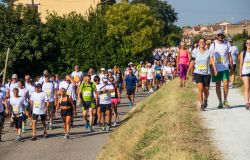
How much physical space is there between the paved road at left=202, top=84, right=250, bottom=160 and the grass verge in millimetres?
217

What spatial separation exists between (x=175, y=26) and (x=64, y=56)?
82.7m

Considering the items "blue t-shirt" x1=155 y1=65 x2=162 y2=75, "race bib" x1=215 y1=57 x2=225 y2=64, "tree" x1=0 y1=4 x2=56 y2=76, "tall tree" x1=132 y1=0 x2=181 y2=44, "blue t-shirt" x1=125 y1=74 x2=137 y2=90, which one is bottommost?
"blue t-shirt" x1=125 y1=74 x2=137 y2=90

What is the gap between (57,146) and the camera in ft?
57.5

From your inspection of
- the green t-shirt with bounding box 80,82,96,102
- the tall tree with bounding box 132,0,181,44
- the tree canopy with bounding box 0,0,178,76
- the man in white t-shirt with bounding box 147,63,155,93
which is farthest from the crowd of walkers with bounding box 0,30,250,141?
the tall tree with bounding box 132,0,181,44

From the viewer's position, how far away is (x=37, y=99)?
19375mm

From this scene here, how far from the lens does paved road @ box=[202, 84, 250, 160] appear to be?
34.7ft

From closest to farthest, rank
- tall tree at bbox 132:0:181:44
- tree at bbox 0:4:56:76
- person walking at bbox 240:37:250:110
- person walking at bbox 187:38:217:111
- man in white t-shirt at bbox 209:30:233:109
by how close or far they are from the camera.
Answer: person walking at bbox 240:37:250:110 < person walking at bbox 187:38:217:111 < man in white t-shirt at bbox 209:30:233:109 < tree at bbox 0:4:56:76 < tall tree at bbox 132:0:181:44

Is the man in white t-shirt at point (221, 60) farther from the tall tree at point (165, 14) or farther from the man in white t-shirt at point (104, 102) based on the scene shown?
the tall tree at point (165, 14)

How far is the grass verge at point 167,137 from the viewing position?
11125 millimetres

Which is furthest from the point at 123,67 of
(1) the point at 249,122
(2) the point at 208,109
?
(1) the point at 249,122

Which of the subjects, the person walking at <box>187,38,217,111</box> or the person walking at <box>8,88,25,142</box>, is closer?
the person walking at <box>187,38,217,111</box>

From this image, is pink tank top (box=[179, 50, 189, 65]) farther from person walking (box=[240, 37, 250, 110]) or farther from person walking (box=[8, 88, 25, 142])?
person walking (box=[240, 37, 250, 110])

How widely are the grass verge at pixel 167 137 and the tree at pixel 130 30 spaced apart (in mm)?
24600

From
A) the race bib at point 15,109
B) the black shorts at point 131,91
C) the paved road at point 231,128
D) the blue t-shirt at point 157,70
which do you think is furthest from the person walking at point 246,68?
the blue t-shirt at point 157,70
